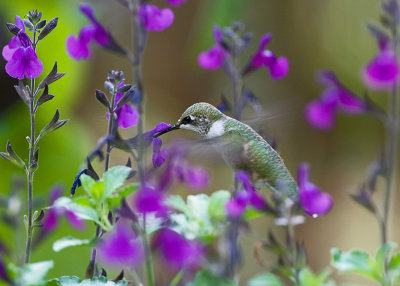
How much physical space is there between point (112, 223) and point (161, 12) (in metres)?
0.28

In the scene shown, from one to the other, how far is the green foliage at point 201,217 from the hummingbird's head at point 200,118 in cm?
31

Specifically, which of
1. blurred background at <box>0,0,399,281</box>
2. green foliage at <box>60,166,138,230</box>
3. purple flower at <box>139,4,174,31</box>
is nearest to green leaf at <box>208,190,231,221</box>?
green foliage at <box>60,166,138,230</box>

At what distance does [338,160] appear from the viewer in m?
5.28

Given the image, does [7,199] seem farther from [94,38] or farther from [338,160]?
[338,160]

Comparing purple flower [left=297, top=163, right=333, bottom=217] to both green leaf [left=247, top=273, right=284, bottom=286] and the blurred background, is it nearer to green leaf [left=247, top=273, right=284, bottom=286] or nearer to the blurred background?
green leaf [left=247, top=273, right=284, bottom=286]

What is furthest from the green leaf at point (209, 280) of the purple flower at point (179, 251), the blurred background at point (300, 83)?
the blurred background at point (300, 83)

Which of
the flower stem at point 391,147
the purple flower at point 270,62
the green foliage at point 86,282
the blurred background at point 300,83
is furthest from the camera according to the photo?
the blurred background at point 300,83

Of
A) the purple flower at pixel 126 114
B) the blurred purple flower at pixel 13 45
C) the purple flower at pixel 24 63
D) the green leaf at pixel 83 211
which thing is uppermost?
the blurred purple flower at pixel 13 45

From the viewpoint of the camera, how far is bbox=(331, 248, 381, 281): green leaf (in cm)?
80

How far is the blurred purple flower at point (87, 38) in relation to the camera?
83 cm

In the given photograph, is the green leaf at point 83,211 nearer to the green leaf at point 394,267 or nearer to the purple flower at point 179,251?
the purple flower at point 179,251

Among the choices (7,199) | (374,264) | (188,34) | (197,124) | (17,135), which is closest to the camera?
(7,199)

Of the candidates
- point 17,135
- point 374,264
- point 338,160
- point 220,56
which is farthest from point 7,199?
point 338,160

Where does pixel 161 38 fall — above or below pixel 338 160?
above
